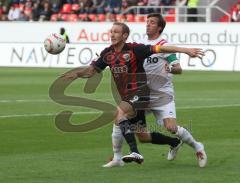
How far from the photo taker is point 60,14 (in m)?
46.1

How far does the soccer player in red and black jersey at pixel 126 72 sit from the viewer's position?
1090 cm

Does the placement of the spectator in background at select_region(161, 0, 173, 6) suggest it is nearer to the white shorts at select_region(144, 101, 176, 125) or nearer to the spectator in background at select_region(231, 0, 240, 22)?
the spectator in background at select_region(231, 0, 240, 22)

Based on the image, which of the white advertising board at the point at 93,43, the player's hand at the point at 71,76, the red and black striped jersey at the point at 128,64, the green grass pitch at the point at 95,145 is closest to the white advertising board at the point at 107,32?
the white advertising board at the point at 93,43

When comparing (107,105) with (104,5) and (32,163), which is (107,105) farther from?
(104,5)

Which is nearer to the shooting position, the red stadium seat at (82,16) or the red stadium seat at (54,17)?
the red stadium seat at (82,16)

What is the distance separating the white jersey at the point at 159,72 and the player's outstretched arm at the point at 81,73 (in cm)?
76

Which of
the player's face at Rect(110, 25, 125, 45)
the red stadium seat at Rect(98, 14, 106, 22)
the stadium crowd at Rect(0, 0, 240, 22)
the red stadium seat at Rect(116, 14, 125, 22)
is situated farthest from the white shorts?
the red stadium seat at Rect(98, 14, 106, 22)

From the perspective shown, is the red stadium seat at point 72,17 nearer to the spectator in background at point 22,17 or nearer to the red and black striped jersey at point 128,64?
the spectator in background at point 22,17

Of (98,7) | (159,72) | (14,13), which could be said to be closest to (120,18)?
(98,7)

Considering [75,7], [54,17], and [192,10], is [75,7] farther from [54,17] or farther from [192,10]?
[192,10]

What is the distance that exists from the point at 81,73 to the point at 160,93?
1.10 meters

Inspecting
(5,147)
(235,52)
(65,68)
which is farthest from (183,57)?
(5,147)

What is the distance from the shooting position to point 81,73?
11172mm

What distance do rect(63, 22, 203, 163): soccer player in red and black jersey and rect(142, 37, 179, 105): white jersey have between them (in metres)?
0.22
